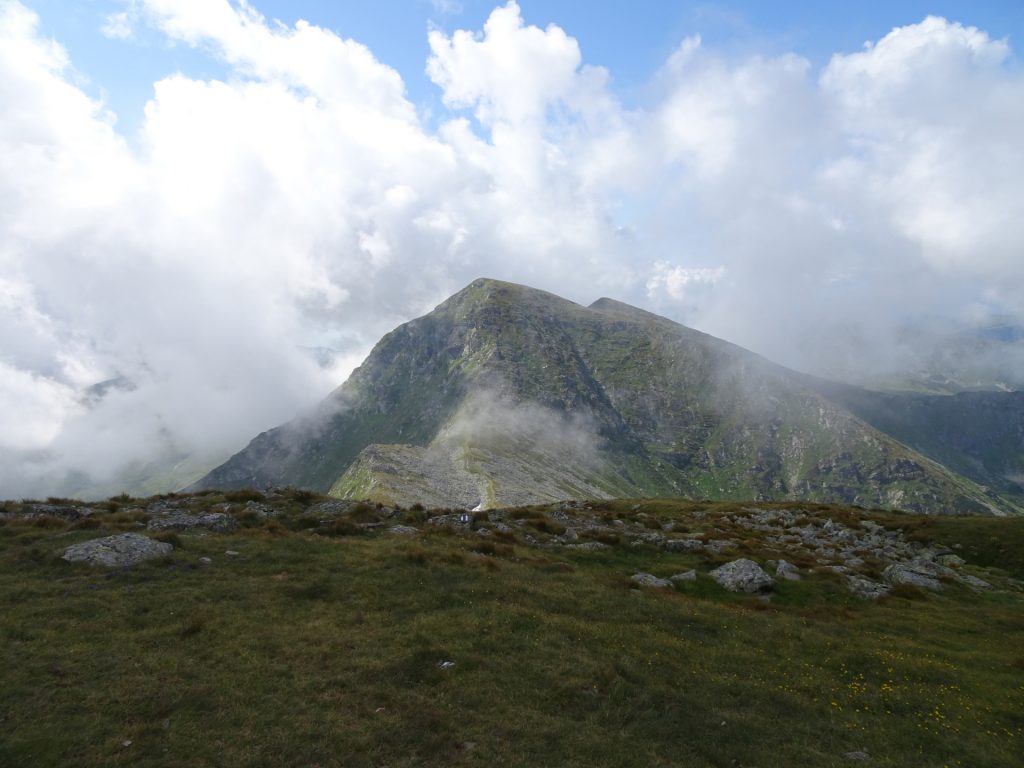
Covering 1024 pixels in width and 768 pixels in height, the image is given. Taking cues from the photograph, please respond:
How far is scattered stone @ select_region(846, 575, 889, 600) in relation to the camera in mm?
41000

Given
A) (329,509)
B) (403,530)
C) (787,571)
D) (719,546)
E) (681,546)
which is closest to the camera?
(787,571)

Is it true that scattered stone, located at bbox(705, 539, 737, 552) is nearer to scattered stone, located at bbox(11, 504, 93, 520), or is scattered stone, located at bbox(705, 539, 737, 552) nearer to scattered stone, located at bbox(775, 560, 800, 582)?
scattered stone, located at bbox(775, 560, 800, 582)

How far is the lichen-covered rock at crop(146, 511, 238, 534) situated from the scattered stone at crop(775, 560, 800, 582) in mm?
41530

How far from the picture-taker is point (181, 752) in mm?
15711

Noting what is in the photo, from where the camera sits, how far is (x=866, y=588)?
138ft

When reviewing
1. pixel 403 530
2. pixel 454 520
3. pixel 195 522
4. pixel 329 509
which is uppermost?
pixel 329 509

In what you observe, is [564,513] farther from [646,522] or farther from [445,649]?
[445,649]

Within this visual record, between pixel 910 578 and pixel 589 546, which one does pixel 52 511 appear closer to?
pixel 589 546

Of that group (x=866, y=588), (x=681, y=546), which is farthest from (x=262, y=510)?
(x=866, y=588)

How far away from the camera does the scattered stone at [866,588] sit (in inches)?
1614

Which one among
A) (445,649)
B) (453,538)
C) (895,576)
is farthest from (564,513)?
(445,649)

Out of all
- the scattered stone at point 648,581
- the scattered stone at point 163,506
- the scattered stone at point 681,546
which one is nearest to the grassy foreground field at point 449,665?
the scattered stone at point 648,581

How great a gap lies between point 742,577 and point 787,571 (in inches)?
240

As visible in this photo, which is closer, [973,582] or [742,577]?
[742,577]
